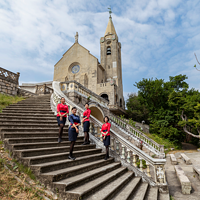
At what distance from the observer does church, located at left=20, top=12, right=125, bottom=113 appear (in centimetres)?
2781

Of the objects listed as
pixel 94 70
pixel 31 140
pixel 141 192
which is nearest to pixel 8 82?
pixel 31 140

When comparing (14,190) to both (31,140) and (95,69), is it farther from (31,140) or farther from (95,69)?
(95,69)

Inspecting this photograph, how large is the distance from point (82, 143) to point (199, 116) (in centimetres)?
1847

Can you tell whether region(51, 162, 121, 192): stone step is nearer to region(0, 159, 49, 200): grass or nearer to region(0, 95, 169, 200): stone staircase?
region(0, 95, 169, 200): stone staircase

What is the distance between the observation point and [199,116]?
1894cm

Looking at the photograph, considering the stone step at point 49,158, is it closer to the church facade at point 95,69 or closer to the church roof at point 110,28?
the church facade at point 95,69

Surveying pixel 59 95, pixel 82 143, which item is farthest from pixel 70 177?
pixel 59 95

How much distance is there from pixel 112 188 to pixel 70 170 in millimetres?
1102

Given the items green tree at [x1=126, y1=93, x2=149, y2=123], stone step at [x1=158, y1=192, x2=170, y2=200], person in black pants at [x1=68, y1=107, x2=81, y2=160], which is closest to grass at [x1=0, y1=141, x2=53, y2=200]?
person in black pants at [x1=68, y1=107, x2=81, y2=160]

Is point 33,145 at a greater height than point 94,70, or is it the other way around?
point 94,70

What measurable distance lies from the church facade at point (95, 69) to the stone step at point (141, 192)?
20255 mm

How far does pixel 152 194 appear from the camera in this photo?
14.1ft

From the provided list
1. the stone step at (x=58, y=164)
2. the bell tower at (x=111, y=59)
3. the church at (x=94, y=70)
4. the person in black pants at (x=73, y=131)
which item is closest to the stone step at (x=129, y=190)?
the stone step at (x=58, y=164)

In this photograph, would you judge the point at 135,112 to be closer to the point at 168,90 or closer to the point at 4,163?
the point at 168,90
